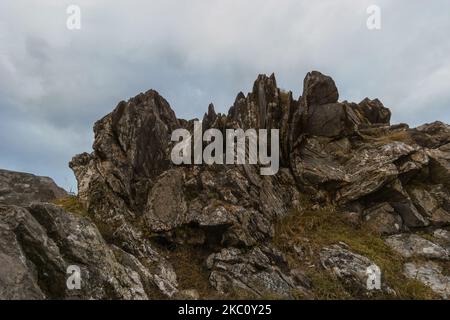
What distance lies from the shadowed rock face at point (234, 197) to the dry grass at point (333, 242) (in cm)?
61

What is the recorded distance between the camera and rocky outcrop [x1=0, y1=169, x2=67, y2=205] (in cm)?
3095

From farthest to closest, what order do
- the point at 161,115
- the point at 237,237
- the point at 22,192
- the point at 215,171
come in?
the point at 22,192, the point at 161,115, the point at 215,171, the point at 237,237

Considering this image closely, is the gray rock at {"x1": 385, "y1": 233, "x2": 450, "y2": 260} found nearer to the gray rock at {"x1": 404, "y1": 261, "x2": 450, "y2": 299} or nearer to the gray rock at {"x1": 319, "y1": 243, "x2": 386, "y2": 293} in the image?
the gray rock at {"x1": 404, "y1": 261, "x2": 450, "y2": 299}

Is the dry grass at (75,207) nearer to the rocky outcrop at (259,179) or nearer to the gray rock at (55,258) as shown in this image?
the rocky outcrop at (259,179)

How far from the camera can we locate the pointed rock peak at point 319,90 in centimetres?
2992

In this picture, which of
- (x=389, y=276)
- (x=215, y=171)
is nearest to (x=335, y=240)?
(x=389, y=276)

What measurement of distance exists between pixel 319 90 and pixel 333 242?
12968 millimetres

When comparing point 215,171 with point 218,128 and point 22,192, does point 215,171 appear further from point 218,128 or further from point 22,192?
point 22,192

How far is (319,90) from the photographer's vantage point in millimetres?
30062

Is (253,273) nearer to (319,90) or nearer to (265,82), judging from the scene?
(265,82)

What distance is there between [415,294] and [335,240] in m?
4.84

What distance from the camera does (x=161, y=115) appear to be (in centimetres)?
2900

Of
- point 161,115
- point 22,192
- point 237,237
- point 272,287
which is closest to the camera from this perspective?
point 272,287

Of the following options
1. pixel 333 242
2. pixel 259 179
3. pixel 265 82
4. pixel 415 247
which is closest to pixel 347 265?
pixel 333 242
